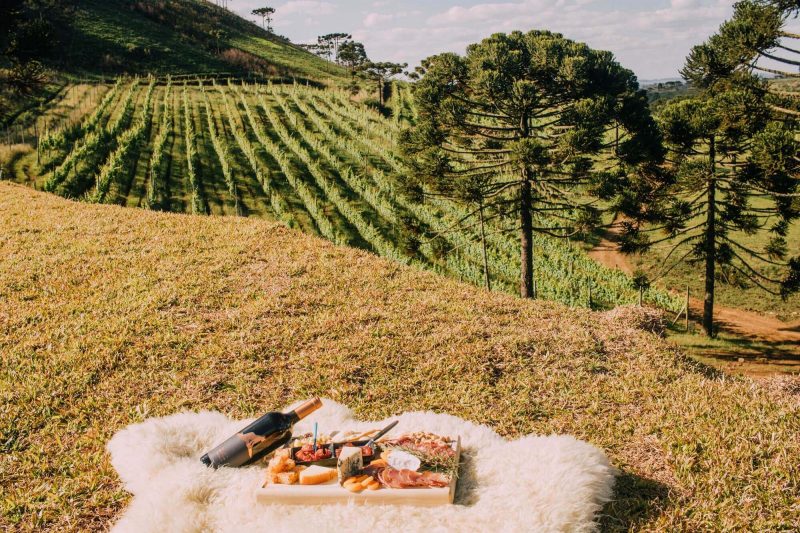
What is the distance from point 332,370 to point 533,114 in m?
11.8

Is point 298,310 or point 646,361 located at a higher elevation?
point 298,310

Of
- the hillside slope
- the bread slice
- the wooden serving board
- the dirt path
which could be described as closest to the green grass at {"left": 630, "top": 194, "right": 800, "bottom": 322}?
Result: the dirt path

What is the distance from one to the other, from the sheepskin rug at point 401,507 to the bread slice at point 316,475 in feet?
0.54

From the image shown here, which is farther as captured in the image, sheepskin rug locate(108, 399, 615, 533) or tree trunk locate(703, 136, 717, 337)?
tree trunk locate(703, 136, 717, 337)

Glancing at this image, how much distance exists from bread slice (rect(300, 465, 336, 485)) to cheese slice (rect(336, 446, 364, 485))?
6 centimetres

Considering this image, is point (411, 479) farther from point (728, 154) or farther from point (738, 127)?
point (728, 154)

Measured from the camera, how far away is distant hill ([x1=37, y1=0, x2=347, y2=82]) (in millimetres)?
56188

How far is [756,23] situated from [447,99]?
797cm

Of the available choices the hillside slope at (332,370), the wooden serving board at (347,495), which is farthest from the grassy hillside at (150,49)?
the wooden serving board at (347,495)

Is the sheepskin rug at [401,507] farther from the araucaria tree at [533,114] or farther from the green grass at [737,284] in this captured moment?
the green grass at [737,284]

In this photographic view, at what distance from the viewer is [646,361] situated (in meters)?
5.82

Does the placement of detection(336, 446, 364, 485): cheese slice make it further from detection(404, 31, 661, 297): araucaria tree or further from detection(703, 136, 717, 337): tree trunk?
detection(703, 136, 717, 337): tree trunk

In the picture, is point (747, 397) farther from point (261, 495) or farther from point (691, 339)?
point (691, 339)

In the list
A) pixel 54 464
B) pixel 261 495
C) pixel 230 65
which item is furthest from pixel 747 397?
pixel 230 65
